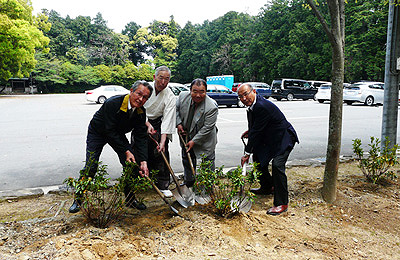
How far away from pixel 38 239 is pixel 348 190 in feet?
11.7

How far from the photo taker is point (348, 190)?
13.3 ft

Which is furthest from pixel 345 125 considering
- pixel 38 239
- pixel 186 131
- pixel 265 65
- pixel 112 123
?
pixel 265 65

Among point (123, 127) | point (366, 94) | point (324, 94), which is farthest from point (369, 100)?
point (123, 127)

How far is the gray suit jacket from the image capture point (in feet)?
12.3

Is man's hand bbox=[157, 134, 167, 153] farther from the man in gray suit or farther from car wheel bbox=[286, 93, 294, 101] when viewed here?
car wheel bbox=[286, 93, 294, 101]

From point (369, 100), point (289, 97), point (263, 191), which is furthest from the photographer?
point (289, 97)

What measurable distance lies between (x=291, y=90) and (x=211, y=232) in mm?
22362

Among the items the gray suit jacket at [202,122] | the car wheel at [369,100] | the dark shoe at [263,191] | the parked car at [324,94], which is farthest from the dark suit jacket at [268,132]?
the parked car at [324,94]

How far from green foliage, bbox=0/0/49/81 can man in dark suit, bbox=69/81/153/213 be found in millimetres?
26845

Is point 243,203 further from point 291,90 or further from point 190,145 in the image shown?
point 291,90

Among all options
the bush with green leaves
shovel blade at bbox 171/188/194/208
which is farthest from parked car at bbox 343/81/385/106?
the bush with green leaves

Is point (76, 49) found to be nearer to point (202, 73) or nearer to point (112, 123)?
point (202, 73)

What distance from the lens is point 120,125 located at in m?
3.39

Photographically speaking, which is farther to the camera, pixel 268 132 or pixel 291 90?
pixel 291 90
